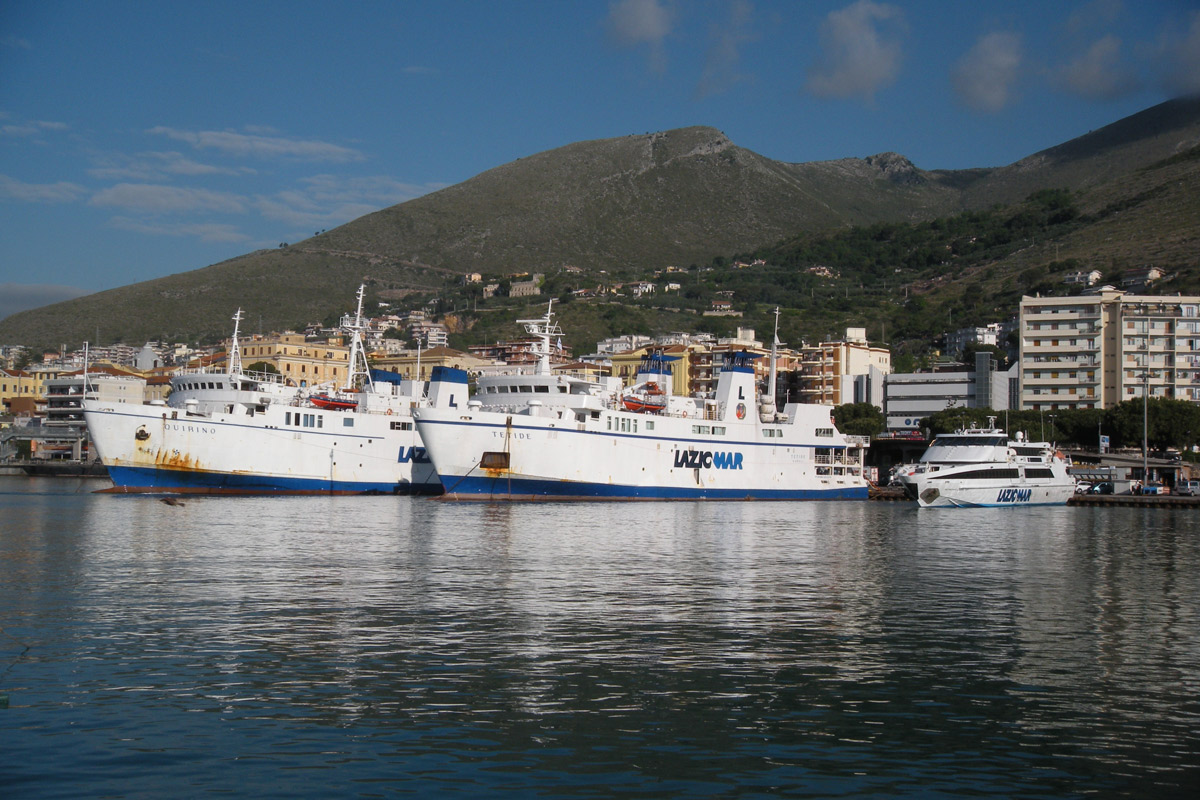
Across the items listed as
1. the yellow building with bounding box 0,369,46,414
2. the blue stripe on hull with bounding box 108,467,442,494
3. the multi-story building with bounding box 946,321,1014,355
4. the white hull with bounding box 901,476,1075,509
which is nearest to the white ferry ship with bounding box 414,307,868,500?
the blue stripe on hull with bounding box 108,467,442,494

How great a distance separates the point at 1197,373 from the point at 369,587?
8819 centimetres

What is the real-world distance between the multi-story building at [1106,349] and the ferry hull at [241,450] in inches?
2443

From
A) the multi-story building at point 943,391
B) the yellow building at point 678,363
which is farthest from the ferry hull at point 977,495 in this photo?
the yellow building at point 678,363

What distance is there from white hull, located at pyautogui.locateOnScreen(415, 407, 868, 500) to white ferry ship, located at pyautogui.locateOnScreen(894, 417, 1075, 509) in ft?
27.1

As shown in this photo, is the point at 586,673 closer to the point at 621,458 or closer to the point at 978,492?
the point at 621,458

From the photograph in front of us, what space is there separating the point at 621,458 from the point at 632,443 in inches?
40.3

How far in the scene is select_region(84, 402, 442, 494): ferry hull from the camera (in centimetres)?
5297

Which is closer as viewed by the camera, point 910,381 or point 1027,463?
point 1027,463

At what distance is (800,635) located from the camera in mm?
16906

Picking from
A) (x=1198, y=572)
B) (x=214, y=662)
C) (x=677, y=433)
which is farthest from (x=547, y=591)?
(x=677, y=433)

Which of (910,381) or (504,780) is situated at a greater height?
(910,381)

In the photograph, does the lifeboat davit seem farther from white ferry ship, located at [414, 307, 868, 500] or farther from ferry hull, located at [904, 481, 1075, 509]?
ferry hull, located at [904, 481, 1075, 509]

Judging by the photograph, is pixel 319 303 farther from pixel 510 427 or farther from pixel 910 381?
pixel 510 427

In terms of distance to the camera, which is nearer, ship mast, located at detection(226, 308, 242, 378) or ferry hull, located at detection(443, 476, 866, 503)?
ferry hull, located at detection(443, 476, 866, 503)
